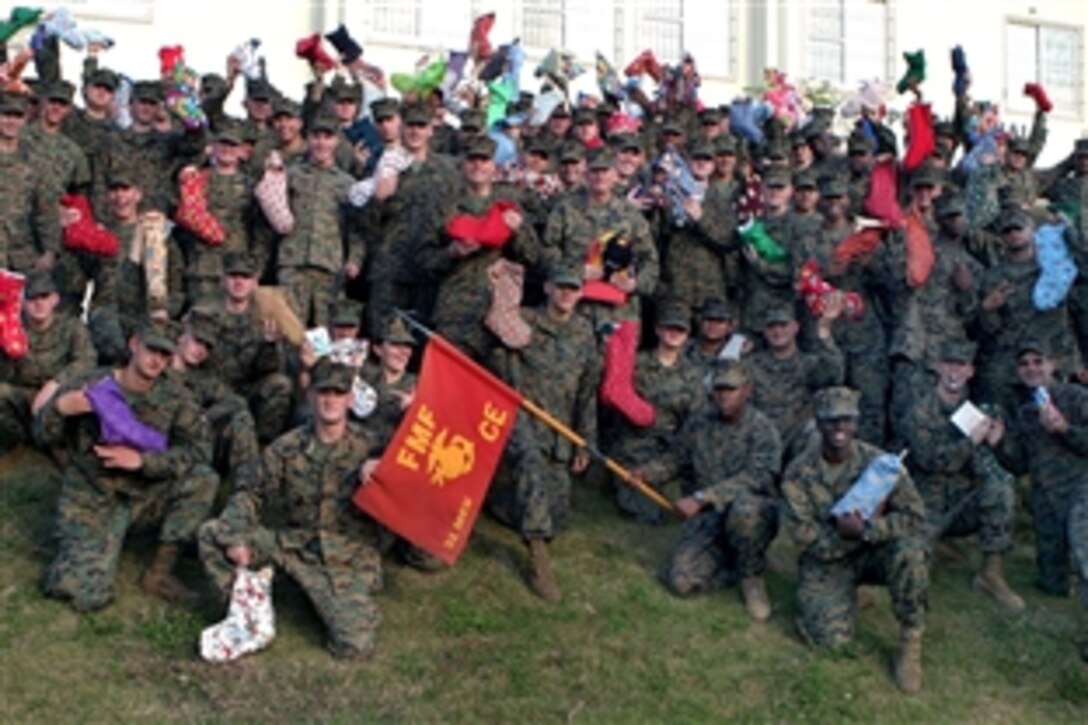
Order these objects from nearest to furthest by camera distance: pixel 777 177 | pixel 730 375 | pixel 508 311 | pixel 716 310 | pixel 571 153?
pixel 730 375 → pixel 508 311 → pixel 716 310 → pixel 571 153 → pixel 777 177

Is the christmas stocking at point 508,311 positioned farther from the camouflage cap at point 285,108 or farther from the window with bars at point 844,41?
the window with bars at point 844,41

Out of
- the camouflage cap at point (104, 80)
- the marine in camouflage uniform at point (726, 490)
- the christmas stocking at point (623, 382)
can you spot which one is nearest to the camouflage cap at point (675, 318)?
the christmas stocking at point (623, 382)

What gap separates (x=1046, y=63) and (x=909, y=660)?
1927 centimetres

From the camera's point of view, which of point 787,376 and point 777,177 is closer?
point 787,376

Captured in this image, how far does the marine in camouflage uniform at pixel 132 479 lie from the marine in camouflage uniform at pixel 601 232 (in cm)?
306

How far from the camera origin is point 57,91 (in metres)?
11.7

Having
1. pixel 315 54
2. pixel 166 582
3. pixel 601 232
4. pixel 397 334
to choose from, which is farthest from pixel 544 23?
pixel 166 582

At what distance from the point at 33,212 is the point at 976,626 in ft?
23.0

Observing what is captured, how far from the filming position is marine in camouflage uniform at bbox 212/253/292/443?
33.4 feet

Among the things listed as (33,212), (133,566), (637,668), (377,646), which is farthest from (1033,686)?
(33,212)

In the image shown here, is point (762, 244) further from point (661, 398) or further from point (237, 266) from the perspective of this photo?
point (237, 266)

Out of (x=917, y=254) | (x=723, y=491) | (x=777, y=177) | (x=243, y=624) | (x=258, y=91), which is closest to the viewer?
(x=243, y=624)

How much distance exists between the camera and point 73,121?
39.1 ft

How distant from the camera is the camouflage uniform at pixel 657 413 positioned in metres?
10.9
